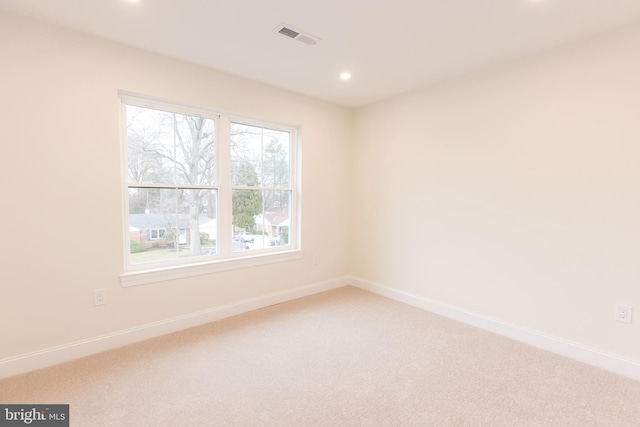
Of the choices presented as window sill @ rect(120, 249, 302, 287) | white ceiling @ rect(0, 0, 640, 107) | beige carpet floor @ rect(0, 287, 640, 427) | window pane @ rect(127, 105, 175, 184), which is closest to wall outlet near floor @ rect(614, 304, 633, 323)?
beige carpet floor @ rect(0, 287, 640, 427)

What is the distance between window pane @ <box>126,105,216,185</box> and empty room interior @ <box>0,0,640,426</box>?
0.06 feet

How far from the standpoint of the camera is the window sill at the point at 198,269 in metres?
2.51

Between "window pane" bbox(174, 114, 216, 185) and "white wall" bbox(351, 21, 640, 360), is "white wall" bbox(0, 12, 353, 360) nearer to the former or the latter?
"window pane" bbox(174, 114, 216, 185)

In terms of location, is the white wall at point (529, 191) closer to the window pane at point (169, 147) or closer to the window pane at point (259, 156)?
the window pane at point (259, 156)

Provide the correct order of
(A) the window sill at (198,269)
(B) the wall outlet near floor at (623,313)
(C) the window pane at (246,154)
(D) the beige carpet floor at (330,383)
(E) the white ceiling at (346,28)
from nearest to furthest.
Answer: (D) the beige carpet floor at (330,383)
(E) the white ceiling at (346,28)
(B) the wall outlet near floor at (623,313)
(A) the window sill at (198,269)
(C) the window pane at (246,154)

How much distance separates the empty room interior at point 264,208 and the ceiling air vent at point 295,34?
1 cm

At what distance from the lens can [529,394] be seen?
190 cm

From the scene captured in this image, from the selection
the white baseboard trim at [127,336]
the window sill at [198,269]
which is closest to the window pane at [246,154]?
the window sill at [198,269]

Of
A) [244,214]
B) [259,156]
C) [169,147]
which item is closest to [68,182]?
[169,147]


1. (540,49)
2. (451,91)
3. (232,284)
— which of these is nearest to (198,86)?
(232,284)

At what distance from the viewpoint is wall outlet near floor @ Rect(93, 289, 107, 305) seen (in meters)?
2.34

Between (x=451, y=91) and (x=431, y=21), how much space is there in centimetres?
115

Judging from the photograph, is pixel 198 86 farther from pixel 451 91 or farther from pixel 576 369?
pixel 576 369

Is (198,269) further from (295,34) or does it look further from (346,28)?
(346,28)
